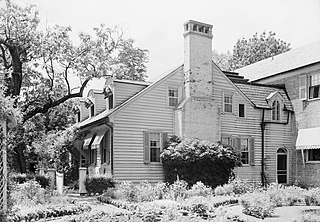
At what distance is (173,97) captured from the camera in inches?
936

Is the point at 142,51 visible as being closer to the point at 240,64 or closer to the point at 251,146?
the point at 240,64

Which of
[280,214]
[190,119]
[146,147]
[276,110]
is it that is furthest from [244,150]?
[280,214]

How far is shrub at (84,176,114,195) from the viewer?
20344 mm

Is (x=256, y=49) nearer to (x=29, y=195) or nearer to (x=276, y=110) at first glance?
(x=276, y=110)

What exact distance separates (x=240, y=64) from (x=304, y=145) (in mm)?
29852

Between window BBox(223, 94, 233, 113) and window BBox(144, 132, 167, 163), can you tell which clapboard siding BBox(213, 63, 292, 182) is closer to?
window BBox(223, 94, 233, 113)

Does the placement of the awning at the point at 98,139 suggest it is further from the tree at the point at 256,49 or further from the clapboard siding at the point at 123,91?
the tree at the point at 256,49

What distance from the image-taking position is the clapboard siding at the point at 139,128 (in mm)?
21797

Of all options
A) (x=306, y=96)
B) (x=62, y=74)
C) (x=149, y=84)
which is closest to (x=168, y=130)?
(x=149, y=84)

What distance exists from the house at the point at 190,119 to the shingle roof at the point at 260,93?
0.22 ft

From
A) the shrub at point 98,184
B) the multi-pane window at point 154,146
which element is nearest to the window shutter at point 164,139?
the multi-pane window at point 154,146

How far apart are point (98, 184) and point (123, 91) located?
5650 mm

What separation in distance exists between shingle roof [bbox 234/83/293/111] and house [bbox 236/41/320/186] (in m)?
0.39

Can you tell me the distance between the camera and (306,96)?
86.1 ft
